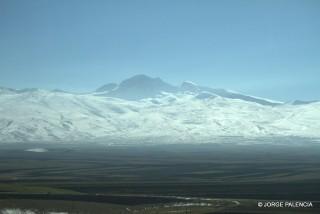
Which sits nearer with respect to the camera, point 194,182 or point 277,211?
point 277,211

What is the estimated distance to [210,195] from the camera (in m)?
126

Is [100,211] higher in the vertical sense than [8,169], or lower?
lower

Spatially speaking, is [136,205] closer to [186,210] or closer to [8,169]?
[186,210]

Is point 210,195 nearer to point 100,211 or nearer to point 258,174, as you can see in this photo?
point 100,211

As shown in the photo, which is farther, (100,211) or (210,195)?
(210,195)

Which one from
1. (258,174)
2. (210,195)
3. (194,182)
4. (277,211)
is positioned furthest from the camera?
(258,174)

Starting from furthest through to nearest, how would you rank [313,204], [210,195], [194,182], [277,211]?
[194,182] → [210,195] → [313,204] → [277,211]

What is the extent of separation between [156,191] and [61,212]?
3604 centimetres

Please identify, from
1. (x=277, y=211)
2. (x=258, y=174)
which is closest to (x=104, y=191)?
(x=277, y=211)

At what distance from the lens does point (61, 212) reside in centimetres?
10188

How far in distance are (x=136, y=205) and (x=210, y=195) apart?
827 inches

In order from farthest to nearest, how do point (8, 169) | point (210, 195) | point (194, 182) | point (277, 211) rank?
point (8, 169)
point (194, 182)
point (210, 195)
point (277, 211)

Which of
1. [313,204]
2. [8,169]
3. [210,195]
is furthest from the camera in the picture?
[8,169]

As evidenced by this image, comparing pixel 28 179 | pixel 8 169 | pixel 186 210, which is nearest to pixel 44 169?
pixel 8 169
